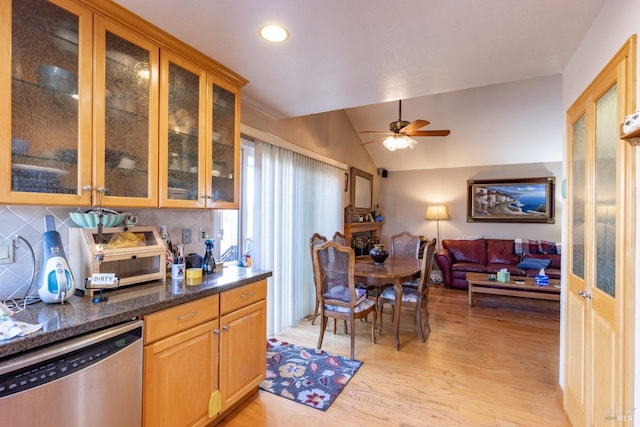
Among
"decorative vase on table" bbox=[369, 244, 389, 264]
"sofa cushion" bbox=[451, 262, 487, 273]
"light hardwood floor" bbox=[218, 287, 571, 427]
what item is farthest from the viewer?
"sofa cushion" bbox=[451, 262, 487, 273]

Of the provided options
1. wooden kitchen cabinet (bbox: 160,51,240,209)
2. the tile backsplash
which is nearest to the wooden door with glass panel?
wooden kitchen cabinet (bbox: 160,51,240,209)

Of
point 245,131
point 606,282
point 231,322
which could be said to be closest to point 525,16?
point 606,282

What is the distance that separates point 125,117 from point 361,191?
459 cm

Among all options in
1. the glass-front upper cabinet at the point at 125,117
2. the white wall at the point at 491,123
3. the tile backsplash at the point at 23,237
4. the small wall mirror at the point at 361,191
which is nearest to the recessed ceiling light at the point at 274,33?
the glass-front upper cabinet at the point at 125,117

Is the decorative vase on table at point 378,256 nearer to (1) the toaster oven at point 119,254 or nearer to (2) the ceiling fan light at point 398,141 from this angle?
(2) the ceiling fan light at point 398,141

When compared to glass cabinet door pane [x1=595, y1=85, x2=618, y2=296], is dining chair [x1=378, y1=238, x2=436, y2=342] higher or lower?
lower

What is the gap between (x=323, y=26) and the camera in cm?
171

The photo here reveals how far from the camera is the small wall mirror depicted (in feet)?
17.8

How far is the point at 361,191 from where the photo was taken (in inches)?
229

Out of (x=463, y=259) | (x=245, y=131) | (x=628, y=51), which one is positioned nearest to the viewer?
(x=628, y=51)

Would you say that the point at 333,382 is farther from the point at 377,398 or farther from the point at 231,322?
the point at 231,322

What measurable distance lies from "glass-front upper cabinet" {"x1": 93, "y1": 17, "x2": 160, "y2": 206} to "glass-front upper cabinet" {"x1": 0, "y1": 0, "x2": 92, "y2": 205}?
57 millimetres

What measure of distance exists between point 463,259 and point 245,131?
470 cm

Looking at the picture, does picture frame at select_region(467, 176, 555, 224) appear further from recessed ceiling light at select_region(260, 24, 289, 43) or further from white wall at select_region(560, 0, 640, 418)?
recessed ceiling light at select_region(260, 24, 289, 43)
